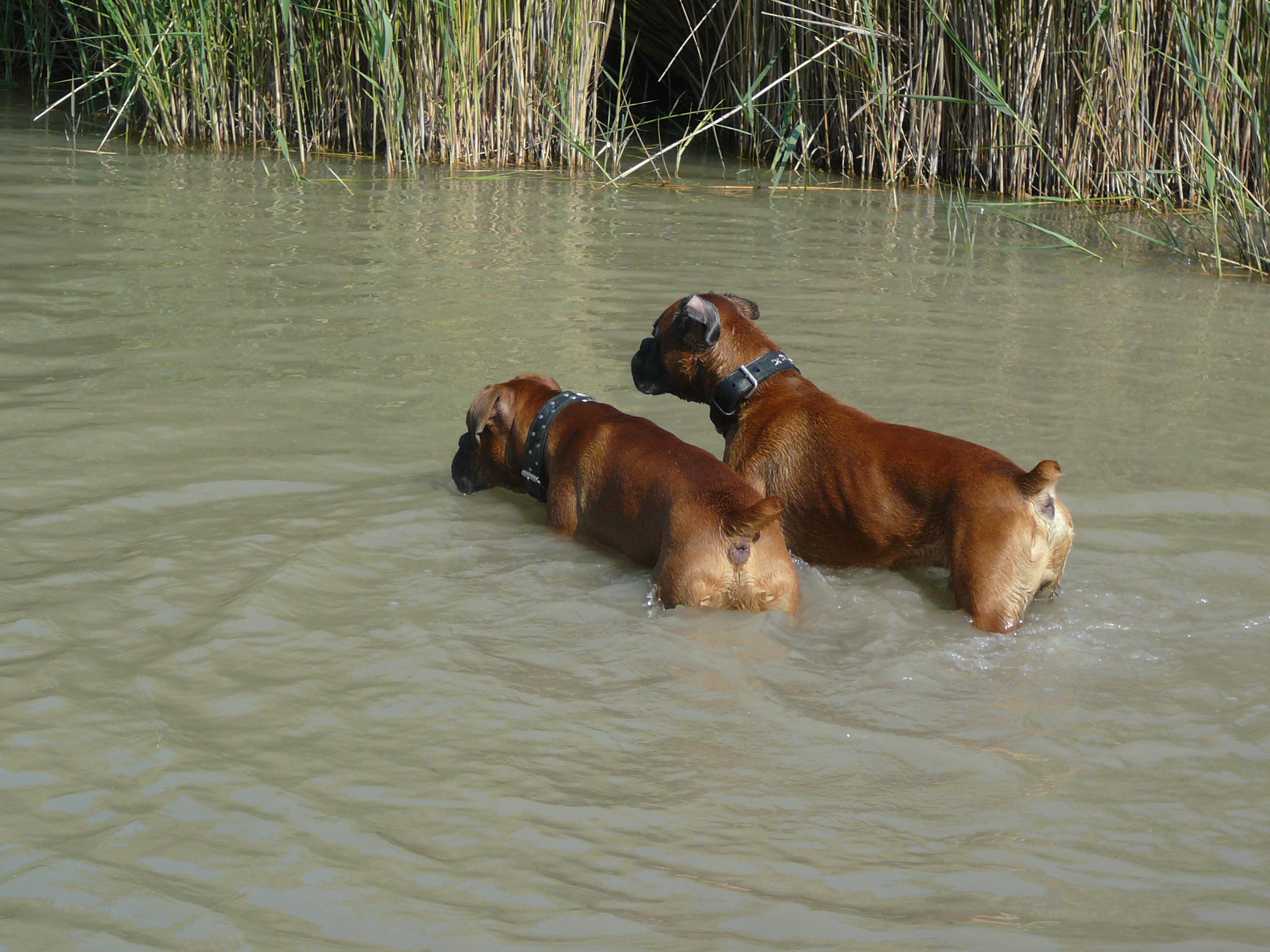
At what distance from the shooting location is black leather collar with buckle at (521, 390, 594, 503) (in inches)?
170

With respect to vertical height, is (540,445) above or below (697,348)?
below

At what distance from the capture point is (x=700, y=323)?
4293mm

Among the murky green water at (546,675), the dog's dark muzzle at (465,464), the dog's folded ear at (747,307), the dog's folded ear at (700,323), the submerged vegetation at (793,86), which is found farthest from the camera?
the submerged vegetation at (793,86)

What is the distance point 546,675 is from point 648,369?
1.68m

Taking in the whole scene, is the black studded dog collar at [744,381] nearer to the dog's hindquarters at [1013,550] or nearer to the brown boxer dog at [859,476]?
the brown boxer dog at [859,476]

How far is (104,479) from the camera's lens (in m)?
4.20

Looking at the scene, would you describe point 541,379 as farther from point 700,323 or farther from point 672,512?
point 672,512

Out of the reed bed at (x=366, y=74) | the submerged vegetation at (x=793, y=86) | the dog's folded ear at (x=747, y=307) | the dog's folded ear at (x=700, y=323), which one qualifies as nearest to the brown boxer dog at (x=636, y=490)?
the dog's folded ear at (x=700, y=323)

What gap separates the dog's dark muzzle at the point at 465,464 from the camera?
4391 millimetres

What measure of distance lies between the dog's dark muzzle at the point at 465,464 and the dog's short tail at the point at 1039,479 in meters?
1.86

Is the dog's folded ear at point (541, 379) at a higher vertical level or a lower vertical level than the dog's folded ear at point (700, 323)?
lower

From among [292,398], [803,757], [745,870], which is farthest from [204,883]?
[292,398]

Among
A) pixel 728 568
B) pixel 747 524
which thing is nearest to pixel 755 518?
pixel 747 524

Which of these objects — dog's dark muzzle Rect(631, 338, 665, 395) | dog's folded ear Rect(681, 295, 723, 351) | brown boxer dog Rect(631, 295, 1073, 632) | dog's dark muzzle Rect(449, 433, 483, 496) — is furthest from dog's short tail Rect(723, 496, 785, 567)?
dog's dark muzzle Rect(449, 433, 483, 496)
